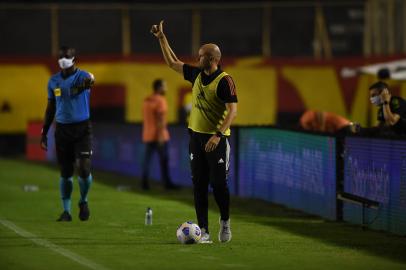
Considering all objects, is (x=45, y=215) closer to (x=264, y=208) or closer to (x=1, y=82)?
(x=264, y=208)

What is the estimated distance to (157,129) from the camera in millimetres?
23375

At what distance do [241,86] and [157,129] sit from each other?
10160 millimetres

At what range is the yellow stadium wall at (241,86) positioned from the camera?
33094 mm

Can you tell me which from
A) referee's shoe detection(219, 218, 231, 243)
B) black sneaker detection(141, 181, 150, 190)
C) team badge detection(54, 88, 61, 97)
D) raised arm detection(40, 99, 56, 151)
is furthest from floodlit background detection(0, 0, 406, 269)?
team badge detection(54, 88, 61, 97)

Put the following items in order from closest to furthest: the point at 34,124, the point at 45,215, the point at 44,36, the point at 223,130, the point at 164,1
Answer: the point at 223,130, the point at 45,215, the point at 34,124, the point at 44,36, the point at 164,1

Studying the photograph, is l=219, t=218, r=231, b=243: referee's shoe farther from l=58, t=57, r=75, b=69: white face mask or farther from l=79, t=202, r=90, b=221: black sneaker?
l=58, t=57, r=75, b=69: white face mask

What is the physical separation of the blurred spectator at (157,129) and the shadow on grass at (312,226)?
830 millimetres

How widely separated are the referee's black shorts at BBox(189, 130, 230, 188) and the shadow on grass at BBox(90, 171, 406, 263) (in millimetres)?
1584

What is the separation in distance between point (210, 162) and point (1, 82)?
20.2m

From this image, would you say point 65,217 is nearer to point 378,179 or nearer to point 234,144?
point 378,179

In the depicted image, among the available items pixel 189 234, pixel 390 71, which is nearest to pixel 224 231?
pixel 189 234

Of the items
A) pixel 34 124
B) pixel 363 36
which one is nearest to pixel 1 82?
pixel 34 124

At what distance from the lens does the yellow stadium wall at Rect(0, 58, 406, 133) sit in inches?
1303

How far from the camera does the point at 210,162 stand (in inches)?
536
